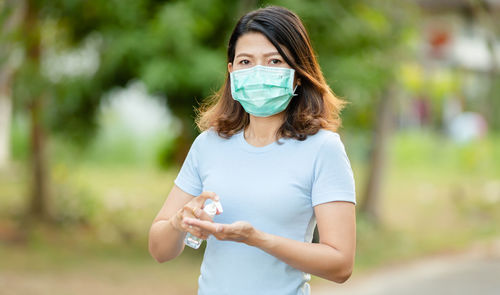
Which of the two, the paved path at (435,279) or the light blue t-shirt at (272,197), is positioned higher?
the paved path at (435,279)

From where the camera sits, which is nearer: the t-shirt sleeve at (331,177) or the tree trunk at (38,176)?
the t-shirt sleeve at (331,177)

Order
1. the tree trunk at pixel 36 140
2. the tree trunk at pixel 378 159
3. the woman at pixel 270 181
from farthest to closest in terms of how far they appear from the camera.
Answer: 1. the tree trunk at pixel 378 159
2. the tree trunk at pixel 36 140
3. the woman at pixel 270 181

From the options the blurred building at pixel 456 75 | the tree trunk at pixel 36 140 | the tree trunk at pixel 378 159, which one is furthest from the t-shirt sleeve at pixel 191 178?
the blurred building at pixel 456 75

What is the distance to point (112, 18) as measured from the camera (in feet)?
25.9

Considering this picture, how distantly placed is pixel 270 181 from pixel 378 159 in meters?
10.4

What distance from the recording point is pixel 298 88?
2348 millimetres

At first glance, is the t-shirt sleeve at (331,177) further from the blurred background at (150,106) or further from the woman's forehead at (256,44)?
the blurred background at (150,106)

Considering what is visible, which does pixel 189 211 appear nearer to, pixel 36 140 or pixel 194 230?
pixel 194 230

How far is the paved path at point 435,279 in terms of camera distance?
779 cm


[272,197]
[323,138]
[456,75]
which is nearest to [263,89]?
[323,138]

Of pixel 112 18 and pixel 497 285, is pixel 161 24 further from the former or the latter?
pixel 497 285

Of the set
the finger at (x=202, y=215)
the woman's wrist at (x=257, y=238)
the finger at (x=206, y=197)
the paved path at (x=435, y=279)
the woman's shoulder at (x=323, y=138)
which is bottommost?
the woman's wrist at (x=257, y=238)

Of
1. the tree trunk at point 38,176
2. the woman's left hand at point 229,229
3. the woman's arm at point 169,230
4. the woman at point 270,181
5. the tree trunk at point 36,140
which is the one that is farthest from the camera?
the tree trunk at point 38,176

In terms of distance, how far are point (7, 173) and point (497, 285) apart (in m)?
11.2
